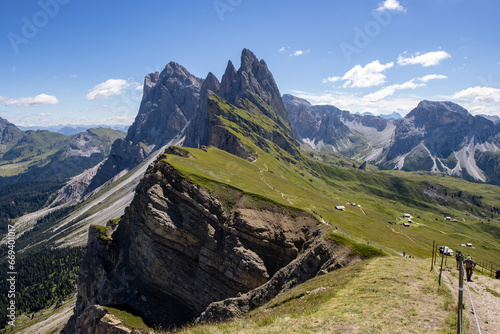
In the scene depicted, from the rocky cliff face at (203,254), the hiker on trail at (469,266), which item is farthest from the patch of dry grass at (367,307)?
the rocky cliff face at (203,254)

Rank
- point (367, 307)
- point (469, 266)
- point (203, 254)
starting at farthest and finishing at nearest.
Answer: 1. point (203, 254)
2. point (469, 266)
3. point (367, 307)

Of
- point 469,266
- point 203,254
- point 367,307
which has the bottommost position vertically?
point 203,254

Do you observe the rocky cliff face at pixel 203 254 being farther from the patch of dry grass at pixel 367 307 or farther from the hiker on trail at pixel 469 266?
the hiker on trail at pixel 469 266

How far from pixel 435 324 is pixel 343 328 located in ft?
23.1

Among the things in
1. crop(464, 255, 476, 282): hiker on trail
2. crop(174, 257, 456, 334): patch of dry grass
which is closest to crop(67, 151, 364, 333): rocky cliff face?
crop(174, 257, 456, 334): patch of dry grass

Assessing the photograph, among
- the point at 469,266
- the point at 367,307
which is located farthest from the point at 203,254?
the point at 469,266

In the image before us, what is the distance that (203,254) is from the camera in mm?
63281

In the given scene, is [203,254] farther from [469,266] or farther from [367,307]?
[469,266]

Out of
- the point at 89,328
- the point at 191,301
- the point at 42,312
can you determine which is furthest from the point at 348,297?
the point at 42,312

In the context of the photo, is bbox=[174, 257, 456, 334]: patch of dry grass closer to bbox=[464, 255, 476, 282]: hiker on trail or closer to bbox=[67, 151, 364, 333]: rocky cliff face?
bbox=[464, 255, 476, 282]: hiker on trail

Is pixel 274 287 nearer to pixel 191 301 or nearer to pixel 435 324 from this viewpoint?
pixel 191 301

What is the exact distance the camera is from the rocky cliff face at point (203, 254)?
52250mm

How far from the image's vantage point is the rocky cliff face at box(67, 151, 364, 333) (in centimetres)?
5225

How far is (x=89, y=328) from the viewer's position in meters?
56.8
